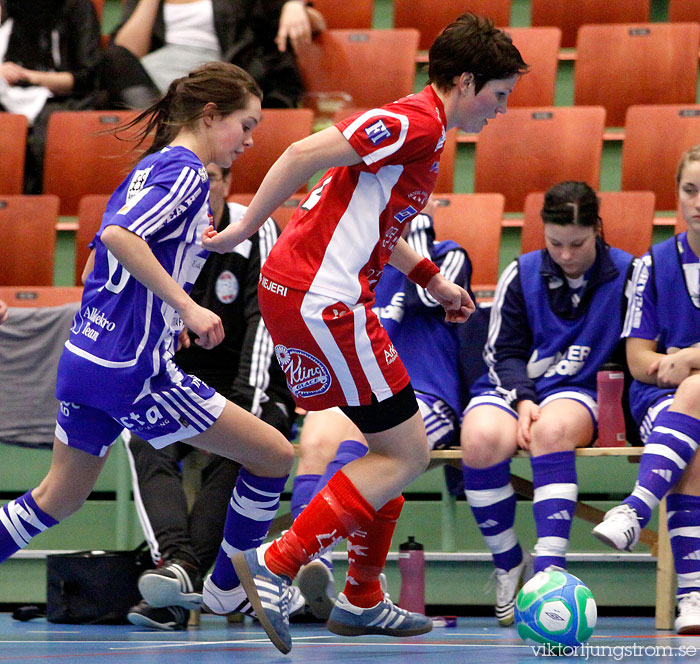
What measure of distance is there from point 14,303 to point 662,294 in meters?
2.78

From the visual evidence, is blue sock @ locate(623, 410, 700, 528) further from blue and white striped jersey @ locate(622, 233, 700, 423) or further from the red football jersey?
the red football jersey

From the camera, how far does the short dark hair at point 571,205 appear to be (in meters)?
3.68

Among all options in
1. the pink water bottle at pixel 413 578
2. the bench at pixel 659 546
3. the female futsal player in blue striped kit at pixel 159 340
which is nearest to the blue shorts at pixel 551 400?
the bench at pixel 659 546

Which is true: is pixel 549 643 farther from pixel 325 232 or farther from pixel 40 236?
pixel 40 236

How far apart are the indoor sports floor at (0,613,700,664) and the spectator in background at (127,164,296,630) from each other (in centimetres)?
16

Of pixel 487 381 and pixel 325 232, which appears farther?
pixel 487 381

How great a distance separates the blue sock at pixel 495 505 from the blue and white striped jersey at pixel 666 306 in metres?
0.51

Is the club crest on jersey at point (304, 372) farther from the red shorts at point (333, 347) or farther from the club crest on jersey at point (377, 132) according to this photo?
the club crest on jersey at point (377, 132)

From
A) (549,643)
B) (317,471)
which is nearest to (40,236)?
(317,471)

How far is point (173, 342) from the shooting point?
279 centimetres

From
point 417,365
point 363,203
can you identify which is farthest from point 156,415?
point 417,365

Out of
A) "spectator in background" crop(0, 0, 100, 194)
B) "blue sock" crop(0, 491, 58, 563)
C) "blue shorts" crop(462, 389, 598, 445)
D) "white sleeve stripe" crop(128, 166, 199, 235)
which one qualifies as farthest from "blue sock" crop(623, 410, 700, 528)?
"spectator in background" crop(0, 0, 100, 194)

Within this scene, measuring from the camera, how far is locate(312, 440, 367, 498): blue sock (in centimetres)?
353

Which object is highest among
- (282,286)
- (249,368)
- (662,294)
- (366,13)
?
(366,13)
